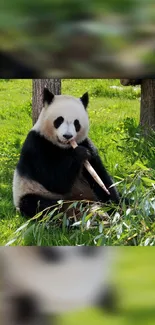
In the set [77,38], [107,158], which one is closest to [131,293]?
[77,38]

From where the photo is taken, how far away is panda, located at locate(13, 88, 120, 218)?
278cm

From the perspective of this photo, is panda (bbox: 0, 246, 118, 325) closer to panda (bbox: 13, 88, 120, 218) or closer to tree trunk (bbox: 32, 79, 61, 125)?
panda (bbox: 13, 88, 120, 218)

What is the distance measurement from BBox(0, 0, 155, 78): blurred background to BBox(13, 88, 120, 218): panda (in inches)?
98.0

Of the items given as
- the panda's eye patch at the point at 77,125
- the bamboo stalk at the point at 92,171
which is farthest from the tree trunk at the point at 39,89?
the bamboo stalk at the point at 92,171

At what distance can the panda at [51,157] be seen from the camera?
9.11ft

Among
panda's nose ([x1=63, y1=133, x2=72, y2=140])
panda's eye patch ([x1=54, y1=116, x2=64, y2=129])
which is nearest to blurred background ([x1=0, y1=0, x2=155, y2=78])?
panda's nose ([x1=63, y1=133, x2=72, y2=140])

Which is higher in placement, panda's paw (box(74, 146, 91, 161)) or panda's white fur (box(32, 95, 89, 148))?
panda's white fur (box(32, 95, 89, 148))

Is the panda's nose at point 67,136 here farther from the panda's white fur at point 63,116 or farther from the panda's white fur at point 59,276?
the panda's white fur at point 59,276

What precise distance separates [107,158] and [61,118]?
75 cm

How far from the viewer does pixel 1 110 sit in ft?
15.2

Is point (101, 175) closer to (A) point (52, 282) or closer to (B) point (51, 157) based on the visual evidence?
(B) point (51, 157)

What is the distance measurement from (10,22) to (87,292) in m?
0.14

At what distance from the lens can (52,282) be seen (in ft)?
0.95

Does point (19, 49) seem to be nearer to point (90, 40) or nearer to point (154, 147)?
point (90, 40)
